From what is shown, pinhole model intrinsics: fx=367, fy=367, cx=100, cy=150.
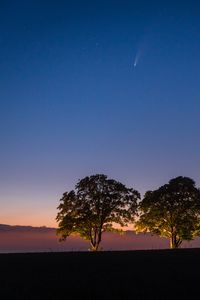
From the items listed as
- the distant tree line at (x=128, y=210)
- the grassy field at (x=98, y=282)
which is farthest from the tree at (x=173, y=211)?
the grassy field at (x=98, y=282)

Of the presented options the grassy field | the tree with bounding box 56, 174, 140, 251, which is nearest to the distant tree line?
the tree with bounding box 56, 174, 140, 251

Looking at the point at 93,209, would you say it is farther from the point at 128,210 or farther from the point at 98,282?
the point at 98,282

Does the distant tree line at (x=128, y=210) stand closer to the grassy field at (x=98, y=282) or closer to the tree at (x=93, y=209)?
the tree at (x=93, y=209)

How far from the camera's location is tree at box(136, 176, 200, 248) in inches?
2404

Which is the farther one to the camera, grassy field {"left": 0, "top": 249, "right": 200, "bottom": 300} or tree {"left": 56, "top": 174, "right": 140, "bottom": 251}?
tree {"left": 56, "top": 174, "right": 140, "bottom": 251}

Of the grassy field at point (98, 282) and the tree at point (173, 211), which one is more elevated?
the tree at point (173, 211)

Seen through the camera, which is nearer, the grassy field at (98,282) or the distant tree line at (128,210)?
the grassy field at (98,282)

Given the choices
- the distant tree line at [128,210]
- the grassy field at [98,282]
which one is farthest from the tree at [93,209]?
the grassy field at [98,282]

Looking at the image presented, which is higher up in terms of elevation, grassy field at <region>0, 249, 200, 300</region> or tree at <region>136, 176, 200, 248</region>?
tree at <region>136, 176, 200, 248</region>

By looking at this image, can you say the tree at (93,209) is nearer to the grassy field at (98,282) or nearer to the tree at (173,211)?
the tree at (173,211)

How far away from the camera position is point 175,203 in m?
62.3

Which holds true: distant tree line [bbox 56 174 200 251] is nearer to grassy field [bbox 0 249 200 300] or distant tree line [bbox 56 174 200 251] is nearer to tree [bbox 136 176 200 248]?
tree [bbox 136 176 200 248]

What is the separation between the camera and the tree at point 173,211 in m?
61.1

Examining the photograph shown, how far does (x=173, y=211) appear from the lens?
62.2 m
